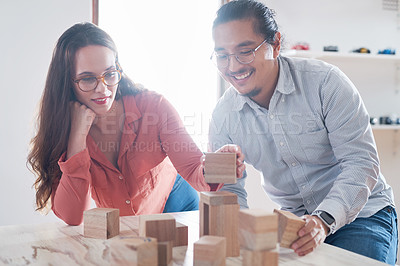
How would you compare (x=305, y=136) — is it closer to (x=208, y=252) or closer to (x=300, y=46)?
(x=208, y=252)

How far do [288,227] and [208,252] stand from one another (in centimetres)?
29

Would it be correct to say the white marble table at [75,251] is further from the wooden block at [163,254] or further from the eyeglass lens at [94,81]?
the eyeglass lens at [94,81]

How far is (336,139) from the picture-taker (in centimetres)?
142

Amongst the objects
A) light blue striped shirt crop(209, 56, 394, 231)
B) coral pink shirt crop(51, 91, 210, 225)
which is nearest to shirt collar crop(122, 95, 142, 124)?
coral pink shirt crop(51, 91, 210, 225)

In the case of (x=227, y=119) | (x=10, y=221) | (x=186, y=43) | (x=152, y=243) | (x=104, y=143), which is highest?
(x=186, y=43)

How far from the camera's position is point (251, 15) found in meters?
1.45

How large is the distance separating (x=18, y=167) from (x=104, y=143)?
127 centimetres

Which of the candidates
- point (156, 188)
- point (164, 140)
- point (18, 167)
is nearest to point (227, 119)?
point (164, 140)

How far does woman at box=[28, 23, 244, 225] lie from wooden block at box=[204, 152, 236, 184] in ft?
1.02

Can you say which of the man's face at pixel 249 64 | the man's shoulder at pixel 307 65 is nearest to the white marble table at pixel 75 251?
the man's face at pixel 249 64

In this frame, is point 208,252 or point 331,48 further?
point 331,48

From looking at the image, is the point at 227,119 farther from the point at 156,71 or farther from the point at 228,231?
the point at 156,71

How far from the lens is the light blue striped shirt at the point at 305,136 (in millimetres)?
1380

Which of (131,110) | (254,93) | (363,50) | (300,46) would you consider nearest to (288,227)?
(254,93)
